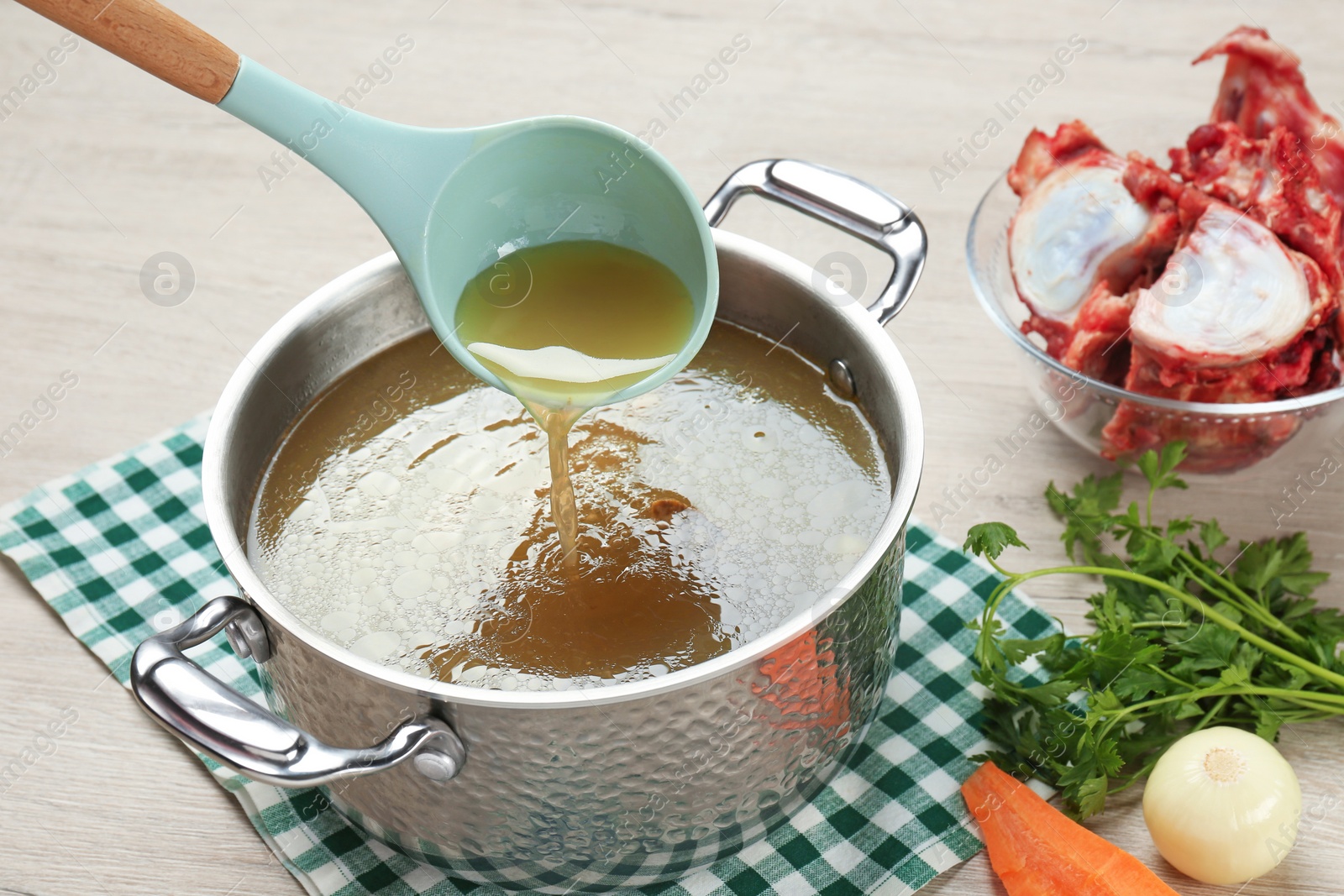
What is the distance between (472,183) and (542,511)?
351mm

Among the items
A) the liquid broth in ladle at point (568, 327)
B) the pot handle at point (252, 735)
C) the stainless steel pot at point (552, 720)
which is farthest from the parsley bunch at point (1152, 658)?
the pot handle at point (252, 735)

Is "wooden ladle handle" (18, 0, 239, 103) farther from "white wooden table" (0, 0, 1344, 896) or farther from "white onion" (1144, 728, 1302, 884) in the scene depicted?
"white onion" (1144, 728, 1302, 884)

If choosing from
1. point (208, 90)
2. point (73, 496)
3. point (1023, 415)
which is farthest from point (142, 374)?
point (1023, 415)

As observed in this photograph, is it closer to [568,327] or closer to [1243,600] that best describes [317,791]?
[568,327]

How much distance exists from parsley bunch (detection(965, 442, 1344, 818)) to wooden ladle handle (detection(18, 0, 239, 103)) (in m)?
0.84

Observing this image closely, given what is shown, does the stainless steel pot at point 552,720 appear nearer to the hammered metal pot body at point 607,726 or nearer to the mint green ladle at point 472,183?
the hammered metal pot body at point 607,726

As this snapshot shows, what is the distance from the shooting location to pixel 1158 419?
1.53 m

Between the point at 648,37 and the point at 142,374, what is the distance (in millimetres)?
1141

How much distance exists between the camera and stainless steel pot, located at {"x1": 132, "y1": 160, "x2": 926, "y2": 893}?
3.31 ft

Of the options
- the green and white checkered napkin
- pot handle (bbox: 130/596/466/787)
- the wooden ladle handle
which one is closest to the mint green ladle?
the wooden ladle handle

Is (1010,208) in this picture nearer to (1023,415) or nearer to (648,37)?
(1023,415)

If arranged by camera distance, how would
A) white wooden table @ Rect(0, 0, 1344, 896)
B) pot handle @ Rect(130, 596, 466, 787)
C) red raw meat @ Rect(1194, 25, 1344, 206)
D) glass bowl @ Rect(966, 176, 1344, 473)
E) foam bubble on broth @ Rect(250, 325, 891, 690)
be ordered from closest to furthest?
pot handle @ Rect(130, 596, 466, 787), foam bubble on broth @ Rect(250, 325, 891, 690), white wooden table @ Rect(0, 0, 1344, 896), glass bowl @ Rect(966, 176, 1344, 473), red raw meat @ Rect(1194, 25, 1344, 206)

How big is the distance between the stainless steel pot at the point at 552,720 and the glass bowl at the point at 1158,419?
28 centimetres

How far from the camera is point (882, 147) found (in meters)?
2.13
